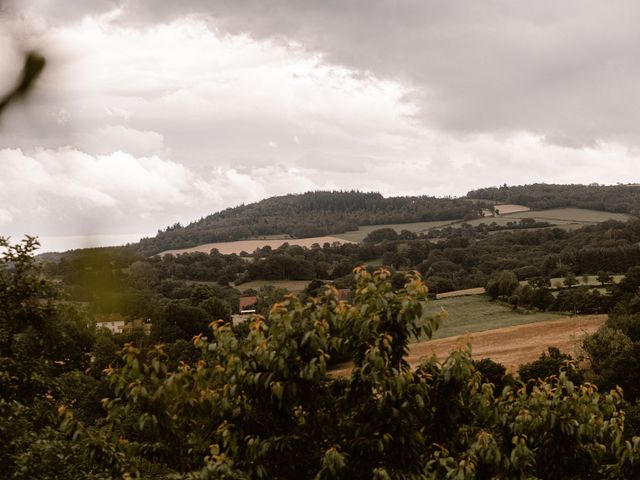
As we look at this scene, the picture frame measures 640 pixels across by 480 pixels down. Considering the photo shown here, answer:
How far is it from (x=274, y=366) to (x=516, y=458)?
4069 millimetres

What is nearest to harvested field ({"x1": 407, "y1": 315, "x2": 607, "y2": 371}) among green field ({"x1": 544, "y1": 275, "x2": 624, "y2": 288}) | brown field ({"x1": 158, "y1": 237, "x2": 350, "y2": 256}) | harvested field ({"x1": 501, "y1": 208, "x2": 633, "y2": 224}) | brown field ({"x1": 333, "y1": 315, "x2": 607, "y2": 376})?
brown field ({"x1": 333, "y1": 315, "x2": 607, "y2": 376})

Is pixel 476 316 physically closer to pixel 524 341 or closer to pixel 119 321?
pixel 524 341

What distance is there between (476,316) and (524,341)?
18083 millimetres

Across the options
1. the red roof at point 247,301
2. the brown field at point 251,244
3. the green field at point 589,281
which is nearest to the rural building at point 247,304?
the red roof at point 247,301

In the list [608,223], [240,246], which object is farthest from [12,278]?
[240,246]

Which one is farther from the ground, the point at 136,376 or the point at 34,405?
the point at 136,376

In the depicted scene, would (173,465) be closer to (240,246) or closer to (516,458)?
(516,458)

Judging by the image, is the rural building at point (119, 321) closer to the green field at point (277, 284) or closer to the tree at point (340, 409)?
the tree at point (340, 409)

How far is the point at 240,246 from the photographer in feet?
602

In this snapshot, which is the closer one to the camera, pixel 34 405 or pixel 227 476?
pixel 227 476

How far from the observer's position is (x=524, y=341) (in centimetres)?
6794

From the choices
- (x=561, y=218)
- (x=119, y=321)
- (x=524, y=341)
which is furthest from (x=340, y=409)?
(x=561, y=218)

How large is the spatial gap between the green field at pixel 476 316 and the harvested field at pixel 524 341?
9.87 ft

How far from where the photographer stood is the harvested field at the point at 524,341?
62.3m
